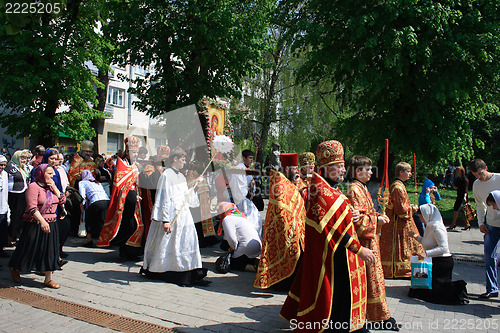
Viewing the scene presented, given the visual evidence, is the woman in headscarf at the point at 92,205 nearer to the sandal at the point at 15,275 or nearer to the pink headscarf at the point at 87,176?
the pink headscarf at the point at 87,176

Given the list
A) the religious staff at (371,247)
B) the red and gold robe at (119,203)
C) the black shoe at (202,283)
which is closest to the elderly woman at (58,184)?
the red and gold robe at (119,203)

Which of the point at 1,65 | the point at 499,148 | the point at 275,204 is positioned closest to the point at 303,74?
the point at 275,204

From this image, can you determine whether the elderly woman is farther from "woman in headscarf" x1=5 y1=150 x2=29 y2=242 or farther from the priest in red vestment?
the priest in red vestment

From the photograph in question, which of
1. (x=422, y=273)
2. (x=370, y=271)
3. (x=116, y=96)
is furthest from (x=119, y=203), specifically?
(x=116, y=96)

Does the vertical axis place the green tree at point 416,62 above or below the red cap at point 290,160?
above

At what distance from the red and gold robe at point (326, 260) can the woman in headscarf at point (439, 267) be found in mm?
2025

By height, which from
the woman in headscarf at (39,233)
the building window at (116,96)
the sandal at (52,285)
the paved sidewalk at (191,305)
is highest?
the building window at (116,96)

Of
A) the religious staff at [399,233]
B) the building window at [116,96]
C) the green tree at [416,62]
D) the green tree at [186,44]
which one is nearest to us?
the religious staff at [399,233]

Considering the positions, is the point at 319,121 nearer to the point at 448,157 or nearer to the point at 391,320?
the point at 448,157

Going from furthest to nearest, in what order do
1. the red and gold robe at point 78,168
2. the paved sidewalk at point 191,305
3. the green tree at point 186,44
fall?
the green tree at point 186,44 → the red and gold robe at point 78,168 → the paved sidewalk at point 191,305

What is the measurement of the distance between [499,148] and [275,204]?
26.3 m

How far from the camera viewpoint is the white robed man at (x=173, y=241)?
5711 millimetres

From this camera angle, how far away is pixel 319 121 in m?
24.7

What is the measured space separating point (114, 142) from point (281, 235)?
1075 inches
